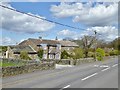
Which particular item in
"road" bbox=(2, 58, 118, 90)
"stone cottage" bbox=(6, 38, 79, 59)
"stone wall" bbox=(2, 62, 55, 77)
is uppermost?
"stone cottage" bbox=(6, 38, 79, 59)

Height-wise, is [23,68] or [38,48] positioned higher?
[38,48]

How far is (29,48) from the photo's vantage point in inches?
3337

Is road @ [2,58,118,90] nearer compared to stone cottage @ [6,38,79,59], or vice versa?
road @ [2,58,118,90]

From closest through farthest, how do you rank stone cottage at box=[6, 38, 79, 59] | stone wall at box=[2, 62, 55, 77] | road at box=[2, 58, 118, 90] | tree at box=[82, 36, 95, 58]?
road at box=[2, 58, 118, 90]
stone wall at box=[2, 62, 55, 77]
tree at box=[82, 36, 95, 58]
stone cottage at box=[6, 38, 79, 59]

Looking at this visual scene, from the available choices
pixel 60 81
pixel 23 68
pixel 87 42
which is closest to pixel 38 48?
pixel 87 42

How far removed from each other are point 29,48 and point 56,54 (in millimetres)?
8712

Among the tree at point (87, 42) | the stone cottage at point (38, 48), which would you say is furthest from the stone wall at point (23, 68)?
the stone cottage at point (38, 48)

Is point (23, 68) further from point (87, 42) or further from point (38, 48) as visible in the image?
point (38, 48)

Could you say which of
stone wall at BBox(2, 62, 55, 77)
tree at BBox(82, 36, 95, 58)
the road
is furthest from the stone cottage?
the road

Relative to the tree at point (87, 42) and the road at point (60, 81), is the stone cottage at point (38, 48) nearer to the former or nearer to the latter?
the tree at point (87, 42)

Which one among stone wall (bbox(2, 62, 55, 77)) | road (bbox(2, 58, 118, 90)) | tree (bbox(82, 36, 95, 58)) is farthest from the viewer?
tree (bbox(82, 36, 95, 58))

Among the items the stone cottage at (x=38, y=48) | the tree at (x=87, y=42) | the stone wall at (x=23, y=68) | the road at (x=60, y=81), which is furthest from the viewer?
the stone cottage at (x=38, y=48)

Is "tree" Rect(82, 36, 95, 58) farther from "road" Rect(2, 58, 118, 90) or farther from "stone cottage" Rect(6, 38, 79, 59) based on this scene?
"road" Rect(2, 58, 118, 90)

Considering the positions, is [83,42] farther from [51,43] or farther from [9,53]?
[9,53]
